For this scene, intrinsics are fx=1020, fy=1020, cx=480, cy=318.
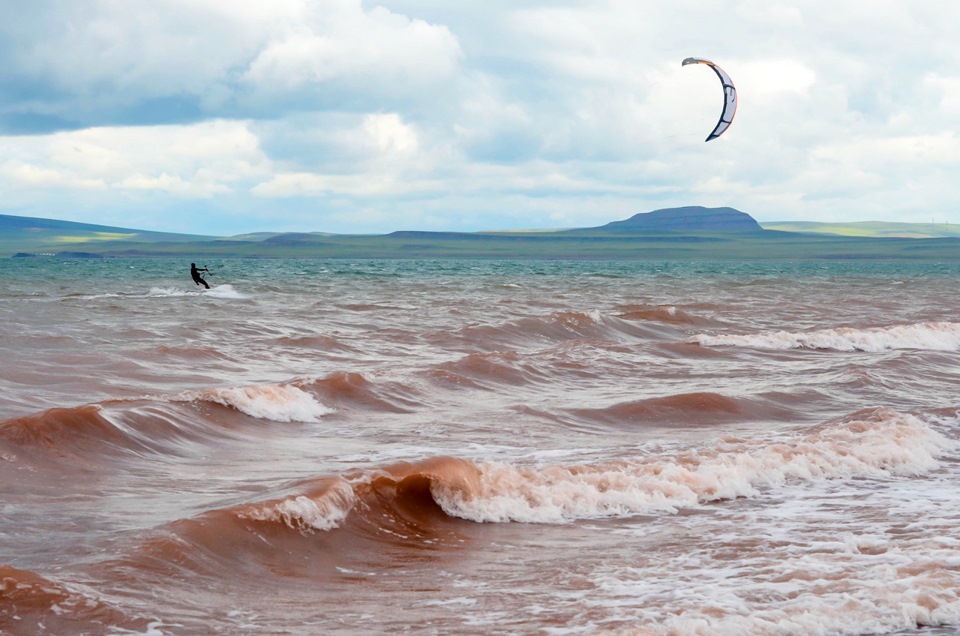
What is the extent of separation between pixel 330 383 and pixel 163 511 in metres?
6.14

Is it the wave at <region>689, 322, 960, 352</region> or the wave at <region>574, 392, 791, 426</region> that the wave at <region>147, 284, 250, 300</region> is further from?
the wave at <region>574, 392, 791, 426</region>

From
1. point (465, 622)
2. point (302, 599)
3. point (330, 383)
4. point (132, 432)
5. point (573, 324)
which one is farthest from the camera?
point (573, 324)

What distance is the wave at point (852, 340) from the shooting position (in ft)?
68.1

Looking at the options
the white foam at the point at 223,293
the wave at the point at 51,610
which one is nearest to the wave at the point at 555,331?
the wave at the point at 51,610

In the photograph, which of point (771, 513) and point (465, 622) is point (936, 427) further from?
point (465, 622)

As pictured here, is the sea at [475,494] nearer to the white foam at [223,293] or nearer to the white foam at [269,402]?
the white foam at [269,402]

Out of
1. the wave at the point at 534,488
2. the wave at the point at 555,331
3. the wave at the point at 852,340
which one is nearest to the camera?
the wave at the point at 534,488

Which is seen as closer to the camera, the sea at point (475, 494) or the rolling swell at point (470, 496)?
the sea at point (475, 494)

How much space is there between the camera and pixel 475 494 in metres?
7.96

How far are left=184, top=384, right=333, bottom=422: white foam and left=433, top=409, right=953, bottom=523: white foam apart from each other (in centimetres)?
364

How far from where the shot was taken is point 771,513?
792 cm

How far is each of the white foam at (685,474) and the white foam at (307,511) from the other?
2.87 ft

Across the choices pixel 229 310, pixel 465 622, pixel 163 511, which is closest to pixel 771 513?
pixel 465 622

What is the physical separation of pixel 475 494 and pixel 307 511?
143cm
